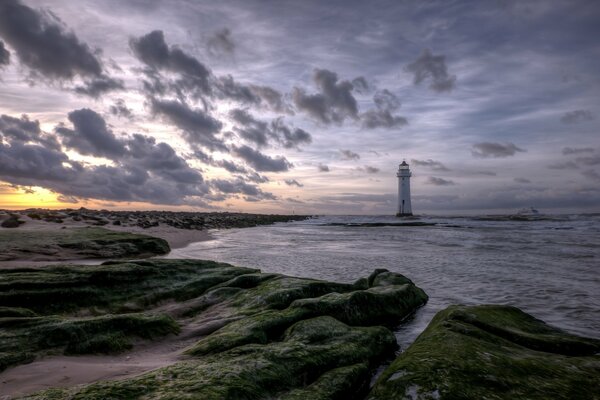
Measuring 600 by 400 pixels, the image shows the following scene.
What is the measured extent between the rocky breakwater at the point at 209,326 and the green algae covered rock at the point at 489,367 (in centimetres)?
99

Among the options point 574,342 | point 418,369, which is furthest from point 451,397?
point 574,342

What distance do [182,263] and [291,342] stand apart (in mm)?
7130

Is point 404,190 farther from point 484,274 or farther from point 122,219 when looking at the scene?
point 484,274

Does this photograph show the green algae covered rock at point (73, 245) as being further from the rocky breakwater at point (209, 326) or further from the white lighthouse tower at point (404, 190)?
the white lighthouse tower at point (404, 190)

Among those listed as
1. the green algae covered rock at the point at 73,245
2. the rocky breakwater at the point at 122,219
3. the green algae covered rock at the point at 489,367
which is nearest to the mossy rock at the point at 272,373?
the green algae covered rock at the point at 489,367

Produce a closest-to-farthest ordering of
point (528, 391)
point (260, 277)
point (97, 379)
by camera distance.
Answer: point (528, 391)
point (97, 379)
point (260, 277)

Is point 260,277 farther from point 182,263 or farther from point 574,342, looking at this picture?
point 574,342

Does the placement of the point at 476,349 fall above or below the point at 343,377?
above

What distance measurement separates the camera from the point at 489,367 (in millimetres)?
4305

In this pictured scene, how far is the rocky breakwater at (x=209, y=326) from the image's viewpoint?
4320 mm

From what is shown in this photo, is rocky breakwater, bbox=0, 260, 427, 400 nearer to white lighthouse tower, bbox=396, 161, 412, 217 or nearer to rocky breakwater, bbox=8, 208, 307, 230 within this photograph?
rocky breakwater, bbox=8, 208, 307, 230

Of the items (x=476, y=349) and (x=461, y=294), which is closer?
(x=476, y=349)

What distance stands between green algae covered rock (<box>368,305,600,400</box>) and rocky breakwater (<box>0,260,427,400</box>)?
0.99 metres

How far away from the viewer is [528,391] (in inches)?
154
